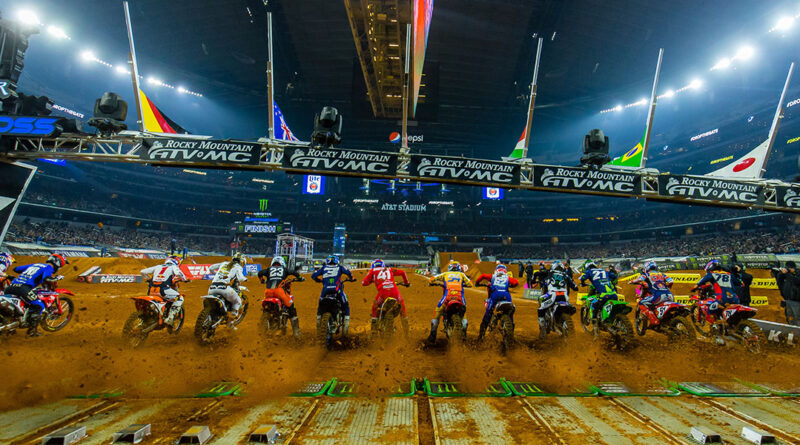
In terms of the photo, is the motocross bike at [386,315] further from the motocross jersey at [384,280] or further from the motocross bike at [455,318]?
the motocross bike at [455,318]

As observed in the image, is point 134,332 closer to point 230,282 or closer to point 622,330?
point 230,282

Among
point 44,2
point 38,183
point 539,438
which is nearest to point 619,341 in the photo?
point 539,438

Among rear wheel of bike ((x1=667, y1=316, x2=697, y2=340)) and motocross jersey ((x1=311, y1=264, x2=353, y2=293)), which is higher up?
motocross jersey ((x1=311, y1=264, x2=353, y2=293))

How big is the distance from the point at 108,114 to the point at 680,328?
41.5 ft

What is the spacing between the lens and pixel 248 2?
698 inches

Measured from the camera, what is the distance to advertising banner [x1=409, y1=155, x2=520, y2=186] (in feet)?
20.8

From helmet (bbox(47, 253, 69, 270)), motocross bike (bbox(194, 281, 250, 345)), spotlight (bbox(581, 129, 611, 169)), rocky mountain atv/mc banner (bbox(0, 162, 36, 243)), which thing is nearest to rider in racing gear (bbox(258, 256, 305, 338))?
motocross bike (bbox(194, 281, 250, 345))

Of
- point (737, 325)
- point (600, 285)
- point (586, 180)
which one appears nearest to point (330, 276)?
point (586, 180)

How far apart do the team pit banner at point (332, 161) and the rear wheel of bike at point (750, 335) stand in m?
8.02

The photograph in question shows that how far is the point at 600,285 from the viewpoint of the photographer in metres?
6.95

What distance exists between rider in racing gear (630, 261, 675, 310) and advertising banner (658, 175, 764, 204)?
68.3 inches

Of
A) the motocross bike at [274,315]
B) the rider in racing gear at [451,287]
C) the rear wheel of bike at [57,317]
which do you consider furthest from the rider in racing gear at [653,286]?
the rear wheel of bike at [57,317]

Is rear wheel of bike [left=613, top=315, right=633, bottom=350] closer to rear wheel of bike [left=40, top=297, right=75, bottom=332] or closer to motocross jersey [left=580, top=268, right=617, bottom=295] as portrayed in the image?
motocross jersey [left=580, top=268, right=617, bottom=295]

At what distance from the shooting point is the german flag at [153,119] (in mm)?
6207
